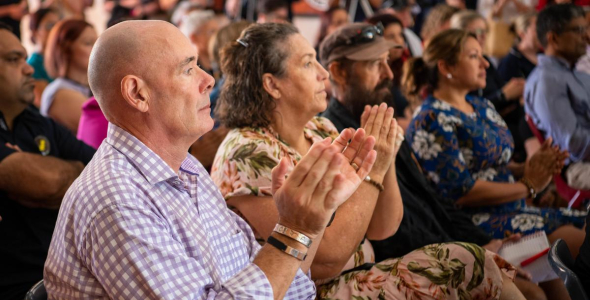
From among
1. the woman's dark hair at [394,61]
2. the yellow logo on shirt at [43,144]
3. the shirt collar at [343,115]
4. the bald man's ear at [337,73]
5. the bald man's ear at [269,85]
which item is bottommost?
→ the woman's dark hair at [394,61]

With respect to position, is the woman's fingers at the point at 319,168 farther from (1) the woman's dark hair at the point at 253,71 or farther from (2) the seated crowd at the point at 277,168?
(1) the woman's dark hair at the point at 253,71

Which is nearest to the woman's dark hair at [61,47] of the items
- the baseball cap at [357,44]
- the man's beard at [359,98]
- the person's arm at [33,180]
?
the person's arm at [33,180]

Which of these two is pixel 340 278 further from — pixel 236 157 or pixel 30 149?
pixel 30 149

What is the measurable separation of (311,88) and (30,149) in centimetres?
101

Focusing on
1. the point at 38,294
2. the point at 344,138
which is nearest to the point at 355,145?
the point at 344,138

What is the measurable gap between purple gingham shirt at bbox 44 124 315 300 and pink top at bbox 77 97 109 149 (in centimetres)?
141

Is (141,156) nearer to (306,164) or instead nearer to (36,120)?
(306,164)

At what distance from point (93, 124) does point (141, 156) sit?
4.93 ft

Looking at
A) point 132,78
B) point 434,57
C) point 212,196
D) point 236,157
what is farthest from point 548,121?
point 132,78

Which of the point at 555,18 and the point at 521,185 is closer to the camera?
the point at 521,185

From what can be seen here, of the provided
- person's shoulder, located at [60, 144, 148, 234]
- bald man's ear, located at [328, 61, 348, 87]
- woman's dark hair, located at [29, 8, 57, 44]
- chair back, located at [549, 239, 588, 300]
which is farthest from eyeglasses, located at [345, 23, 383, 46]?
woman's dark hair, located at [29, 8, 57, 44]

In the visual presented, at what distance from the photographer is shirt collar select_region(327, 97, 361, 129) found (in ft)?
8.46

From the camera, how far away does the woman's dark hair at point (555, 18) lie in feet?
12.0

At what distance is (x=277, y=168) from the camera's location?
55.4 inches
